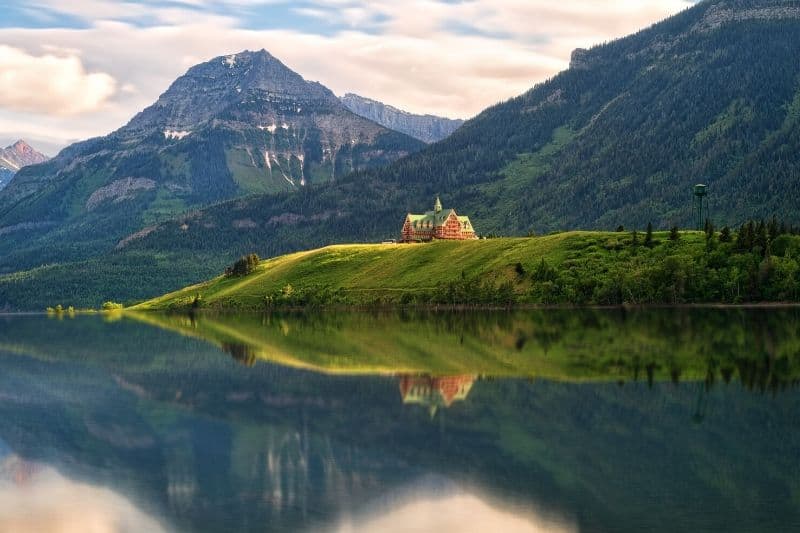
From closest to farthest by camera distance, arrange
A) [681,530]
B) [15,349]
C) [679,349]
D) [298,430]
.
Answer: [681,530] → [298,430] → [679,349] → [15,349]

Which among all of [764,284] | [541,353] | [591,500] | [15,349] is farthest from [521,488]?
[764,284]

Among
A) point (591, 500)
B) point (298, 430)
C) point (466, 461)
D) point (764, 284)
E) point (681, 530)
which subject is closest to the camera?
point (681, 530)

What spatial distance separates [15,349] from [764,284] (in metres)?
128

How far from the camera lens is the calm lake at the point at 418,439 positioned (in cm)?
4056

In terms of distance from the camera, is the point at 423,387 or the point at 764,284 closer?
the point at 423,387

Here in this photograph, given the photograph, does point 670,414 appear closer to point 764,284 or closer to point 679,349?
point 679,349

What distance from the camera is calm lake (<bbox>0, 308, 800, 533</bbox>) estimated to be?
40562 mm

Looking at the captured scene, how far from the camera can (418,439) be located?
55219 millimetres

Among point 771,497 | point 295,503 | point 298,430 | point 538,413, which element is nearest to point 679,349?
point 538,413

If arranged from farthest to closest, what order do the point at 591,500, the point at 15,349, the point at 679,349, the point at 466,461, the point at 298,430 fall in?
the point at 15,349
the point at 679,349
the point at 298,430
the point at 466,461
the point at 591,500

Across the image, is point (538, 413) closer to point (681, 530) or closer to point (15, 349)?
point (681, 530)

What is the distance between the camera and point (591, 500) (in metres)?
41.1

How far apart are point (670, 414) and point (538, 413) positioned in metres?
8.15

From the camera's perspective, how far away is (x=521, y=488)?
43656 millimetres
